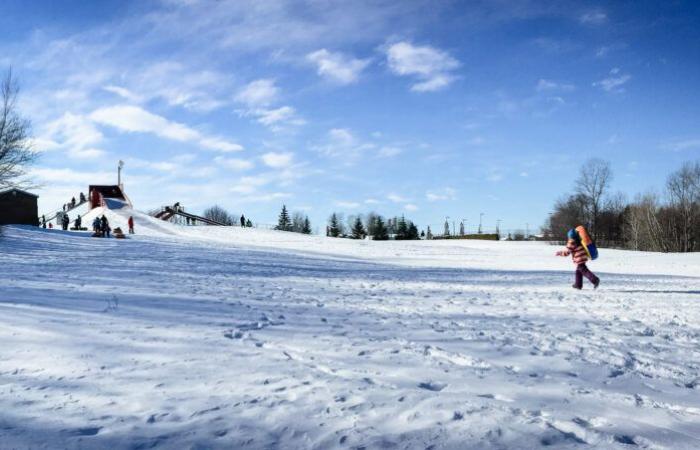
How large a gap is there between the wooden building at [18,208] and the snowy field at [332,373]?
1808 inches

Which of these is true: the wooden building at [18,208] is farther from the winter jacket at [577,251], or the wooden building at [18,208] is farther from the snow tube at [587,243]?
the snow tube at [587,243]

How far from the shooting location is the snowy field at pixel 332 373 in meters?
3.24

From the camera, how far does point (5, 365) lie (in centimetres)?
443

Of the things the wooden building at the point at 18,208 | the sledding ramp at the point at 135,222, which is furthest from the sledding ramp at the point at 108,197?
the wooden building at the point at 18,208

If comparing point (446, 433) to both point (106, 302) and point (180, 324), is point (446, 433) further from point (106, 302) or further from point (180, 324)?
point (106, 302)

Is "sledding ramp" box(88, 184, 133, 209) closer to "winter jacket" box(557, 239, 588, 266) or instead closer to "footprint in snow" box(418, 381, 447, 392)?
"winter jacket" box(557, 239, 588, 266)

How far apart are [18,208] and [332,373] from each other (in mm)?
53998

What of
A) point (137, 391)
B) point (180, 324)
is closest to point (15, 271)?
point (180, 324)

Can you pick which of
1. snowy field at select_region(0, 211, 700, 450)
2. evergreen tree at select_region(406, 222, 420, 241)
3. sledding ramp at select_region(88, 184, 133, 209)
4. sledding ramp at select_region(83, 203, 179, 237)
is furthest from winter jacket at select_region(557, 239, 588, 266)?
evergreen tree at select_region(406, 222, 420, 241)

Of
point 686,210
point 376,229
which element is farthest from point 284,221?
point 686,210

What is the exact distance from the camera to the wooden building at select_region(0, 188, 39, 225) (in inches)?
1788

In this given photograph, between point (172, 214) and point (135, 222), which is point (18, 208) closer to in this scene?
point (135, 222)

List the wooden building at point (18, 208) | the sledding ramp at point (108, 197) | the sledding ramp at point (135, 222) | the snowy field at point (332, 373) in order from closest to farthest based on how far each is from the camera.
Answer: the snowy field at point (332, 373), the wooden building at point (18, 208), the sledding ramp at point (135, 222), the sledding ramp at point (108, 197)

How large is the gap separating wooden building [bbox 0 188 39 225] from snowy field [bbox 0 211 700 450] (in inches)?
1808
